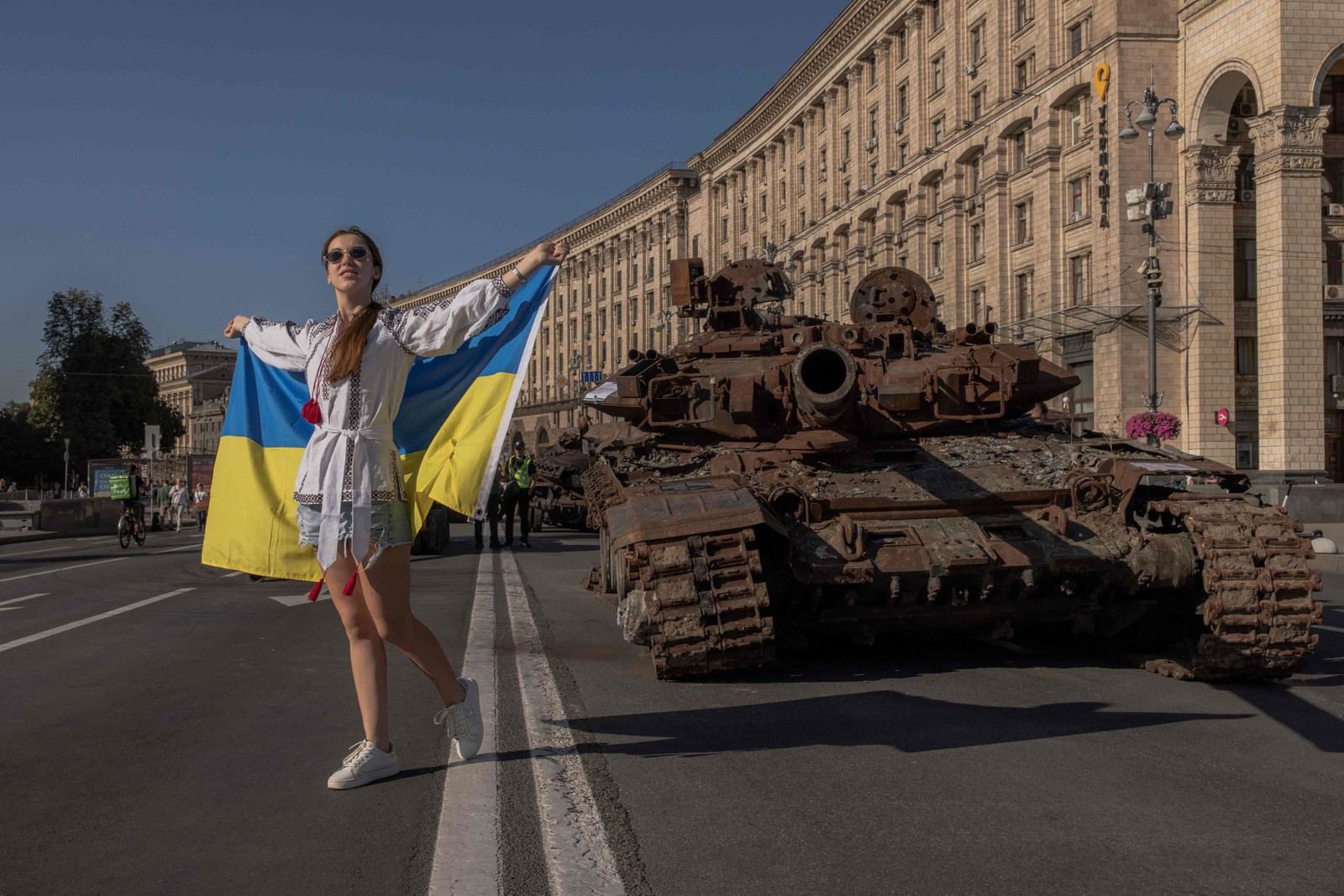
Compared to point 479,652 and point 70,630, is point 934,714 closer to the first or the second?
point 479,652

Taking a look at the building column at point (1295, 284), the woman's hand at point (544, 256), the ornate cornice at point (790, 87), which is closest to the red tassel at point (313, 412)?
the woman's hand at point (544, 256)

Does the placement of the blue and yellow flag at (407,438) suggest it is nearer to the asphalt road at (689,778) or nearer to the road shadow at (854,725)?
the asphalt road at (689,778)

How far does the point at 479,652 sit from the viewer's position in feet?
27.0

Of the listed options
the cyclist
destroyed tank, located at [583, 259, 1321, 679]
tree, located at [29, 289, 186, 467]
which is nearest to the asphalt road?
destroyed tank, located at [583, 259, 1321, 679]

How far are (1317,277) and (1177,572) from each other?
3049 cm

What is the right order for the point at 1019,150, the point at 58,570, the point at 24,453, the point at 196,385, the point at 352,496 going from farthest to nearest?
the point at 196,385 < the point at 24,453 < the point at 1019,150 < the point at 58,570 < the point at 352,496

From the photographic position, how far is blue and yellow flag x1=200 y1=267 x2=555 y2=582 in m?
5.01

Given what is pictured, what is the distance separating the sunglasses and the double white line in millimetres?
2076

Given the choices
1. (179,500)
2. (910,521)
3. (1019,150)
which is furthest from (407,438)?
(1019,150)

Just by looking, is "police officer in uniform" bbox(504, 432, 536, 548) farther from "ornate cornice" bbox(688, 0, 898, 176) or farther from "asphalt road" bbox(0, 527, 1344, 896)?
"ornate cornice" bbox(688, 0, 898, 176)

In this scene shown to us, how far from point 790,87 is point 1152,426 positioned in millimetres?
42227

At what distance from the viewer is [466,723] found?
15.9ft

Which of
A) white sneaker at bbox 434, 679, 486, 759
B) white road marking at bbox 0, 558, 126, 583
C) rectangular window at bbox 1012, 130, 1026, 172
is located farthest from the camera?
rectangular window at bbox 1012, 130, 1026, 172

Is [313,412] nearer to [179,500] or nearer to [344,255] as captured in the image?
[344,255]
